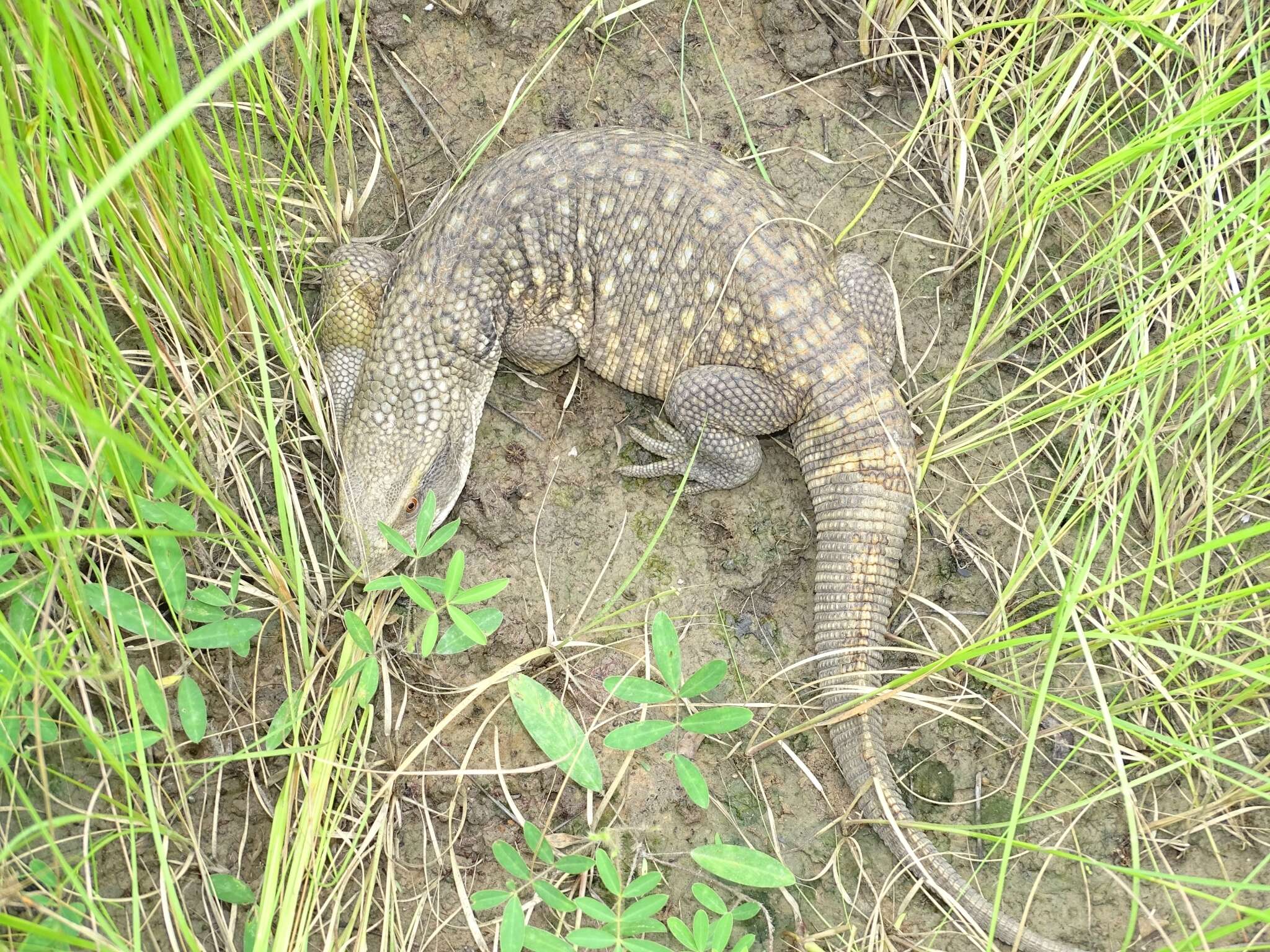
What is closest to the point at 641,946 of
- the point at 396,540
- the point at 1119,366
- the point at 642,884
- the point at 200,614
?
the point at 642,884

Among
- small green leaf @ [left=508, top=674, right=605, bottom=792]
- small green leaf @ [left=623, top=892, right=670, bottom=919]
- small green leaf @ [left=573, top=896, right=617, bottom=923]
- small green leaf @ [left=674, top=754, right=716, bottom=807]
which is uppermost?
small green leaf @ [left=508, top=674, right=605, bottom=792]

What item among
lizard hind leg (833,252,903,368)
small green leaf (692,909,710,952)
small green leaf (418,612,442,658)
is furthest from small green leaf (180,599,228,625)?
lizard hind leg (833,252,903,368)

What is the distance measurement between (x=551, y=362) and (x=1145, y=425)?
2223mm

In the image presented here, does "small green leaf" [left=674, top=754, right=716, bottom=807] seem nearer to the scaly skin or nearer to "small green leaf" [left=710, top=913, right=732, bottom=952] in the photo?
"small green leaf" [left=710, top=913, right=732, bottom=952]

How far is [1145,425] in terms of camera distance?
327cm

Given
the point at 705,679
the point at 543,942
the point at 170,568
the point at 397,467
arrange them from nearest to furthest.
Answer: the point at 543,942, the point at 170,568, the point at 705,679, the point at 397,467

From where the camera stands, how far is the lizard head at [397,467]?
3.70 meters

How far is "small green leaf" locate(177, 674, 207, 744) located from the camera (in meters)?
3.03

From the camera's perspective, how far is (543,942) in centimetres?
299

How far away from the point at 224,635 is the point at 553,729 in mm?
1088

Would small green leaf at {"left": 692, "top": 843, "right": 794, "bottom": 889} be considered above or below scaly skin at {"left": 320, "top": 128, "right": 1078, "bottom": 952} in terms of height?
below

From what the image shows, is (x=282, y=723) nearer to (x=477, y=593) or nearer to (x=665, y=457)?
(x=477, y=593)

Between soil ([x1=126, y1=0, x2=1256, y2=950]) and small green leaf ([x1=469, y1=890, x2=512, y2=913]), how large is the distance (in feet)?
1.46

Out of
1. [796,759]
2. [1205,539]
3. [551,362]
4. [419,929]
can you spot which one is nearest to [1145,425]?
[1205,539]
